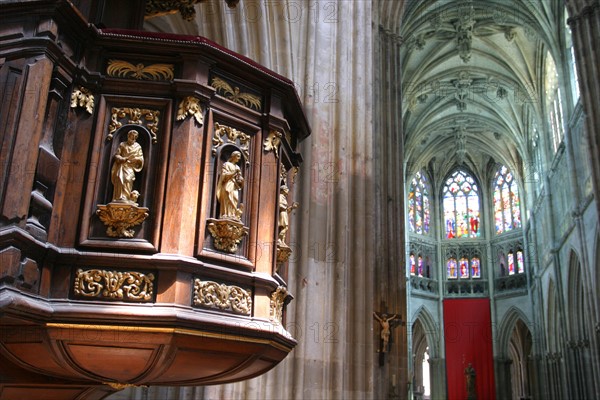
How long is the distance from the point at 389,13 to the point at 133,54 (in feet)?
48.2

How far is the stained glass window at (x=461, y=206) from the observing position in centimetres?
3469

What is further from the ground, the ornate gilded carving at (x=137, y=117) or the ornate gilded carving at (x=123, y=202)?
the ornate gilded carving at (x=137, y=117)

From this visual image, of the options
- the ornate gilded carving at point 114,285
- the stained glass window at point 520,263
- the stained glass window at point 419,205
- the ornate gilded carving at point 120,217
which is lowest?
the ornate gilded carving at point 114,285

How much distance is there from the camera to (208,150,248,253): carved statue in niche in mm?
3369

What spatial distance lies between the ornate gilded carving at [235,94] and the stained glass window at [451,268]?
102ft

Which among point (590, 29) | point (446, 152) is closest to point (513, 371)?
point (446, 152)

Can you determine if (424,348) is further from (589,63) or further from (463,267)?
(589,63)

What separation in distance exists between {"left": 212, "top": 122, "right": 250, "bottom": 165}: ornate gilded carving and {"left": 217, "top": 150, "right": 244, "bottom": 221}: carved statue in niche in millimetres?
97

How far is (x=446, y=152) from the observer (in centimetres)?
3441

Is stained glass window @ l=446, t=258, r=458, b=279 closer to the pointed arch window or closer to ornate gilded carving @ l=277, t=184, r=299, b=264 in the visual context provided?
the pointed arch window

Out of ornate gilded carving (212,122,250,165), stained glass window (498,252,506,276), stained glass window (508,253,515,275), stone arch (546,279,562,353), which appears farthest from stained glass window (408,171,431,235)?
ornate gilded carving (212,122,250,165)

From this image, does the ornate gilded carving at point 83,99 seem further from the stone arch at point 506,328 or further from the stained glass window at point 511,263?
the stained glass window at point 511,263

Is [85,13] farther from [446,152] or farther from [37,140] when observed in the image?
[446,152]

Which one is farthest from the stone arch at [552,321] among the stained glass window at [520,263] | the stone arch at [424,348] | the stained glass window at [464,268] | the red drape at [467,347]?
the stained glass window at [464,268]
